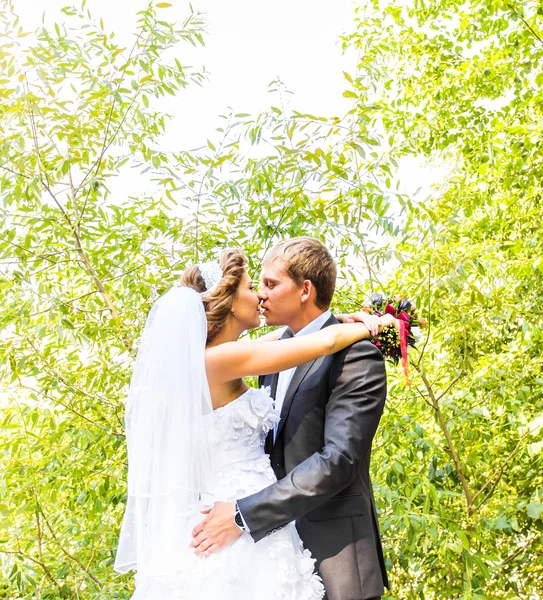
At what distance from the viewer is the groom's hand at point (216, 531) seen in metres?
2.08

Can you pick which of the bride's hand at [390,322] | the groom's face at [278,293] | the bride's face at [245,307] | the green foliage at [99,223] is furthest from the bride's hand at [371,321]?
the green foliage at [99,223]

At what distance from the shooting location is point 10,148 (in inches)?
127

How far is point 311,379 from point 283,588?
67 centimetres

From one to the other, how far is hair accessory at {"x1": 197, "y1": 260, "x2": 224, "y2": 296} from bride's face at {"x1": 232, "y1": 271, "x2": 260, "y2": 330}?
0.09m

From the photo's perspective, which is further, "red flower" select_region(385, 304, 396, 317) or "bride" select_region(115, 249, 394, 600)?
"red flower" select_region(385, 304, 396, 317)

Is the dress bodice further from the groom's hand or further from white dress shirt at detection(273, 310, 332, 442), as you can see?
the groom's hand

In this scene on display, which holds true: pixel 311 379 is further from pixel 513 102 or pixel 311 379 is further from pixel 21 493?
pixel 513 102

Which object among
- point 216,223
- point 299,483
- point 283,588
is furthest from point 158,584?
point 216,223

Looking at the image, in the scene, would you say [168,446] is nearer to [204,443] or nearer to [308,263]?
[204,443]

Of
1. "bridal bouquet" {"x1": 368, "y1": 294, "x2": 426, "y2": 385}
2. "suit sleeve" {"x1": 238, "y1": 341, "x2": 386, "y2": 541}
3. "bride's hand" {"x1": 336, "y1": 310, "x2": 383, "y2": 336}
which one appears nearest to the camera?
"suit sleeve" {"x1": 238, "y1": 341, "x2": 386, "y2": 541}

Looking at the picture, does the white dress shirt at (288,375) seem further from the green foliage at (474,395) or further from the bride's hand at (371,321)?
the green foliage at (474,395)

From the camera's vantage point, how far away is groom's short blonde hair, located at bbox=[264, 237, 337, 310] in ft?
8.04

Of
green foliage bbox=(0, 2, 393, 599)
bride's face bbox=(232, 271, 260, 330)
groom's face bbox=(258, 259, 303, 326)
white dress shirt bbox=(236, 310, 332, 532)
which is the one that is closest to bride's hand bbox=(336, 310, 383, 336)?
white dress shirt bbox=(236, 310, 332, 532)

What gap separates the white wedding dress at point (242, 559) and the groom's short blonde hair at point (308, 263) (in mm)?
502
